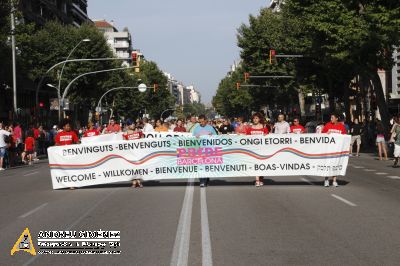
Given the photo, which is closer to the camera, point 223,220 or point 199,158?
point 223,220

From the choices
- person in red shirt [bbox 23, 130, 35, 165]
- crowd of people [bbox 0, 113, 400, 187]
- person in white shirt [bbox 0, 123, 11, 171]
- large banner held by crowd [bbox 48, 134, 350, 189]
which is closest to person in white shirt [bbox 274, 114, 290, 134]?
crowd of people [bbox 0, 113, 400, 187]

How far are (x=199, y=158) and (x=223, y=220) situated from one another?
6.00 m

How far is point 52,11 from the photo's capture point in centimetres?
7450

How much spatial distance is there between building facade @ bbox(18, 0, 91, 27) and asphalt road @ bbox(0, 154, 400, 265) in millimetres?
40598

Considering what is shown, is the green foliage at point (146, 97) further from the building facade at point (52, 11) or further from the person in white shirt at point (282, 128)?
the person in white shirt at point (282, 128)

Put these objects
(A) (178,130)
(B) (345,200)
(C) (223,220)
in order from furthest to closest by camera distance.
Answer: (A) (178,130) → (B) (345,200) → (C) (223,220)

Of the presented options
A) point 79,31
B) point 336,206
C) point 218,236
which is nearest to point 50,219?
point 218,236

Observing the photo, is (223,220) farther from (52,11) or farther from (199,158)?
(52,11)

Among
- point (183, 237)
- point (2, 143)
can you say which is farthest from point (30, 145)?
point (183, 237)

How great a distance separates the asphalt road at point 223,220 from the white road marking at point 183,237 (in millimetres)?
12

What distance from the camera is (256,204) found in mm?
12289

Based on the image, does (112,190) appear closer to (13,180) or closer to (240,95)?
(13,180)

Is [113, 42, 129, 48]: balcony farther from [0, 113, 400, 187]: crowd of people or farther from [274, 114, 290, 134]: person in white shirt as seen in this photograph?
[274, 114, 290, 134]: person in white shirt

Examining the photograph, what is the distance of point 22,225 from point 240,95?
301 ft
